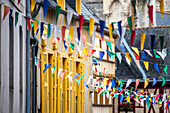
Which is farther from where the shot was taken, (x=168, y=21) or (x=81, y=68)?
(x=168, y=21)

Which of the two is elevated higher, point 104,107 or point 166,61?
point 166,61

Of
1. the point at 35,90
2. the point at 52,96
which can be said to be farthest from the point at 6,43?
the point at 52,96

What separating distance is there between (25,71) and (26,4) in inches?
66.4

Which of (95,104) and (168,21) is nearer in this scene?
(95,104)

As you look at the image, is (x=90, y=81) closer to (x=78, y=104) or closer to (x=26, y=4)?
(x=78, y=104)

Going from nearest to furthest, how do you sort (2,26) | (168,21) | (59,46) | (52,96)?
(2,26)
(52,96)
(59,46)
(168,21)

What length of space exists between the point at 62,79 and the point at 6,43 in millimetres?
7535

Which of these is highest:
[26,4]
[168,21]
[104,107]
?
[168,21]

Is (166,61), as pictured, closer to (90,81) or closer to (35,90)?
(90,81)

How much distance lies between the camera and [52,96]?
1989cm

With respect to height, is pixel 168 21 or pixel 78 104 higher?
pixel 168 21

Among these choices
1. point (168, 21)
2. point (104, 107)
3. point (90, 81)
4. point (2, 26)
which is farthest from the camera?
point (168, 21)

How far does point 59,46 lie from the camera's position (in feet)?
69.7

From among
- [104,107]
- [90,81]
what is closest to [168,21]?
[104,107]
